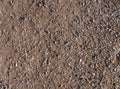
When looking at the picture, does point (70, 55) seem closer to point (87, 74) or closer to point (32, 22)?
point (87, 74)

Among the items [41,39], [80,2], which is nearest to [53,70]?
[41,39]

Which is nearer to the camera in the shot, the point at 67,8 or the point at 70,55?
the point at 70,55

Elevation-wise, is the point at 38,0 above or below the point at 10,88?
above

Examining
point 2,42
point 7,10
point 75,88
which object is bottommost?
point 75,88

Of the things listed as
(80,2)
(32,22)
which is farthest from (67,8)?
(32,22)

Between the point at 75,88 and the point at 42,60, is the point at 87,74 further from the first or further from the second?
the point at 42,60

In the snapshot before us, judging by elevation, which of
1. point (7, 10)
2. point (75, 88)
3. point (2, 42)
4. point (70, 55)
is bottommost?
point (75, 88)
